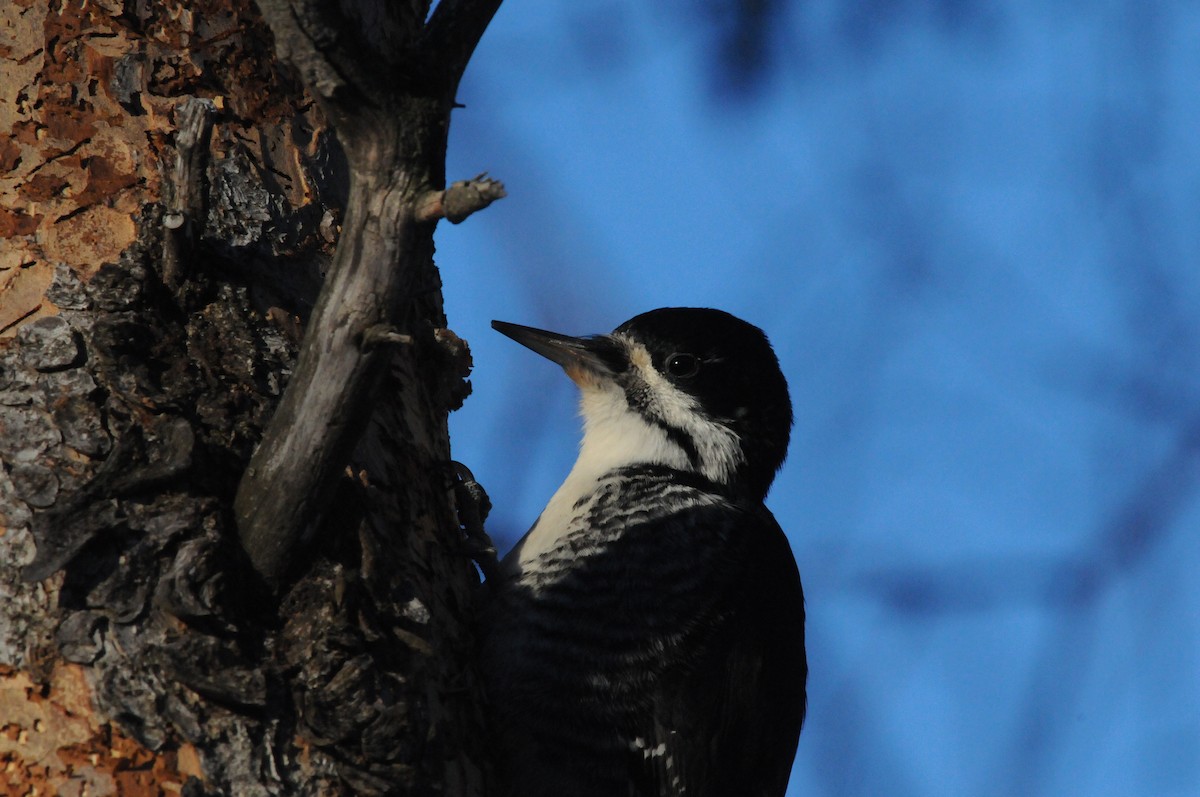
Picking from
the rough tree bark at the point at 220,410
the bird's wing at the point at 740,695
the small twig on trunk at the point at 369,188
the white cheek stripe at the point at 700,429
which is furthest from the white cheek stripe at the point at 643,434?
the small twig on trunk at the point at 369,188

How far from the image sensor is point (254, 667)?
1.73 metres

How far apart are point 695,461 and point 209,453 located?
1716 mm

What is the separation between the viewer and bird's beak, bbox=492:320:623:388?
134 inches

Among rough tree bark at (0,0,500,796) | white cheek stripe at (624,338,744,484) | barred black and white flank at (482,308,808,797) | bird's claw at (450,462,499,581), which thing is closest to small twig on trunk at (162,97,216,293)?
rough tree bark at (0,0,500,796)

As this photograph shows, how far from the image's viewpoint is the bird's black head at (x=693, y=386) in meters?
3.38

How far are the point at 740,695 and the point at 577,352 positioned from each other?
1081 mm

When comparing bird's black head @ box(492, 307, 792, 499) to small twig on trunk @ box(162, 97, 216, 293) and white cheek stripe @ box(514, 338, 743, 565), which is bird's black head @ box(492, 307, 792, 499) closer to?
white cheek stripe @ box(514, 338, 743, 565)

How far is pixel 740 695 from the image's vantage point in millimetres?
2789

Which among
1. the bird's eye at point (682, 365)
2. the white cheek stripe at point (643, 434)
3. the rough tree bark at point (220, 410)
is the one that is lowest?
the rough tree bark at point (220, 410)

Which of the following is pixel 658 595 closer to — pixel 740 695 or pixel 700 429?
pixel 740 695

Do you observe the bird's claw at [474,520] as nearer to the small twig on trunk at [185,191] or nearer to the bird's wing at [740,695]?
the bird's wing at [740,695]

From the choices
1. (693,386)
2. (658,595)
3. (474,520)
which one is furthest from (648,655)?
(693,386)

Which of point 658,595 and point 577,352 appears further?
point 577,352

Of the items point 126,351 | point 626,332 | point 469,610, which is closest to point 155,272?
point 126,351
